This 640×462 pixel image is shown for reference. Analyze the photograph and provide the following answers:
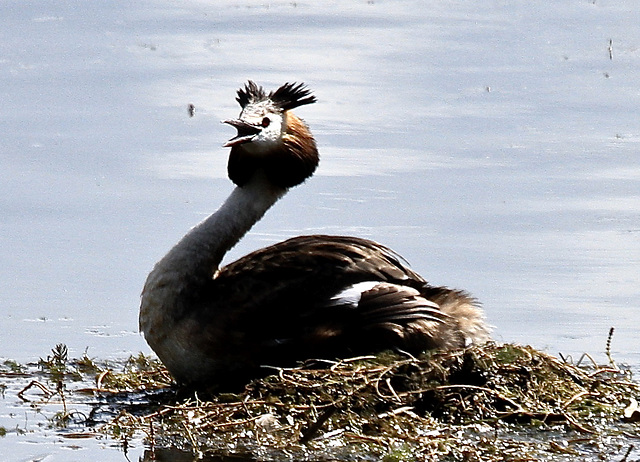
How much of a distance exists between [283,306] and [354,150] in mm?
5058

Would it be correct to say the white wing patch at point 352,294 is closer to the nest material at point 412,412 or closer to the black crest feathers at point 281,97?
the nest material at point 412,412

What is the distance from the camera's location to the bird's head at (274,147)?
917cm

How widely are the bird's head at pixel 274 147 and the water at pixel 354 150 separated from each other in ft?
4.34

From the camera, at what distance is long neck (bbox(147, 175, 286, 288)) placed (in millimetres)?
8891

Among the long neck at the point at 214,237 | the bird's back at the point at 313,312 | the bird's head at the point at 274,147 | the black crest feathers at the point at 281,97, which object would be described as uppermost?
the black crest feathers at the point at 281,97

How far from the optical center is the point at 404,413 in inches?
307

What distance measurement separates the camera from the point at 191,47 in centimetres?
1789

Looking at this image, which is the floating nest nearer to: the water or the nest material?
the nest material

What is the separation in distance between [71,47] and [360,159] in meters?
5.85

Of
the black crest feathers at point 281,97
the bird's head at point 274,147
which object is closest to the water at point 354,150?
the bird's head at point 274,147

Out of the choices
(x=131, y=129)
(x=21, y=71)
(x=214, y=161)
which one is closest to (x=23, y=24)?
(x=21, y=71)

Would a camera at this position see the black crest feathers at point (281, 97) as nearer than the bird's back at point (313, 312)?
No

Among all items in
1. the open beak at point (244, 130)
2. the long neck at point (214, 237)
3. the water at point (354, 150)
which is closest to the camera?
the long neck at point (214, 237)

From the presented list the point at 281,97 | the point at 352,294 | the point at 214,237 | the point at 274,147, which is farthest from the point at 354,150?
the point at 352,294
